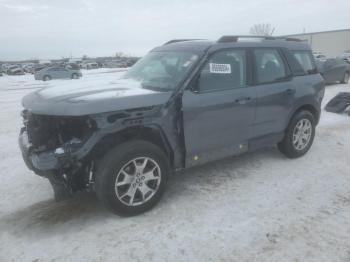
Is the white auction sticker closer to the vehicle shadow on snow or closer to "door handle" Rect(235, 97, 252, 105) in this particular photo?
"door handle" Rect(235, 97, 252, 105)

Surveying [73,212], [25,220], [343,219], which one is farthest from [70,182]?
[343,219]

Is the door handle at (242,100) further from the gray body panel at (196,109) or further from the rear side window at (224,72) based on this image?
the rear side window at (224,72)

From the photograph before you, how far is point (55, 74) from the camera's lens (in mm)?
28750

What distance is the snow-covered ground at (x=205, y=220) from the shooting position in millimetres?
2723

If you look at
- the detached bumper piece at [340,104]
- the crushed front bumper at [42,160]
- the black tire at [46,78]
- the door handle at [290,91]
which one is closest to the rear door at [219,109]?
the door handle at [290,91]

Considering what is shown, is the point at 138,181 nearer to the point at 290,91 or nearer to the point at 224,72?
the point at 224,72

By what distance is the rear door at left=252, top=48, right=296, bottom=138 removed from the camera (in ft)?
13.7

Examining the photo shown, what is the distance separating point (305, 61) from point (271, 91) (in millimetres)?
1170

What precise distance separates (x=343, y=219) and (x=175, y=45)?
303cm

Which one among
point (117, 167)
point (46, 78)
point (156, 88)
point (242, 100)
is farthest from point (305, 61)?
point (46, 78)

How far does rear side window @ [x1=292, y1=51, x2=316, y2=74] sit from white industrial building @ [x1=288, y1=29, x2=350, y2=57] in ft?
165

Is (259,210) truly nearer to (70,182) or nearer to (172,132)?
(172,132)

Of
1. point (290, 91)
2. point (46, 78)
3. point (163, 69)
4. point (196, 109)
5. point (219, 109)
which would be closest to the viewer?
point (196, 109)

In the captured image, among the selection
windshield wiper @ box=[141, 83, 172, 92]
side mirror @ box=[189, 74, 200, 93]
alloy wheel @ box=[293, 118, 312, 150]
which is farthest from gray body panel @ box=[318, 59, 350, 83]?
windshield wiper @ box=[141, 83, 172, 92]
